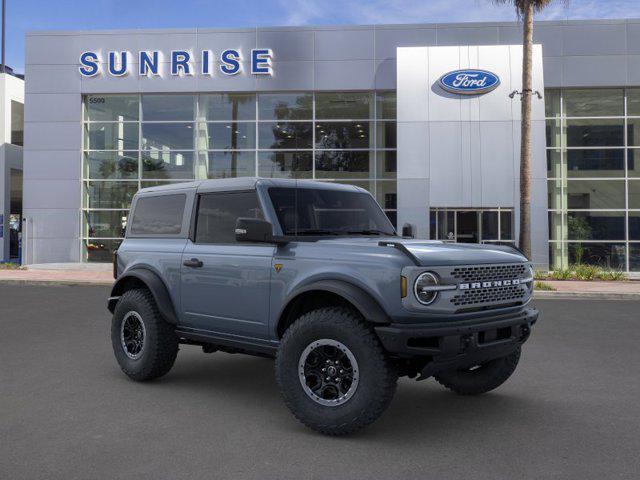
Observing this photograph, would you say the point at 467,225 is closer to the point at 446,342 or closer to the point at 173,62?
the point at 173,62

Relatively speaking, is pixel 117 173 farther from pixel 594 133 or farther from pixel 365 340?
pixel 365 340

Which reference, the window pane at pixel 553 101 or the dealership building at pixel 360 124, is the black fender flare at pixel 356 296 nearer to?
the dealership building at pixel 360 124

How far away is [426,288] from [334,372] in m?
0.95

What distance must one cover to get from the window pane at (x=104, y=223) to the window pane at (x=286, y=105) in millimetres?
7725

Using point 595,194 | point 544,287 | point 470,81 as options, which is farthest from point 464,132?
point 544,287

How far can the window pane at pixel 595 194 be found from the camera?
24828 mm

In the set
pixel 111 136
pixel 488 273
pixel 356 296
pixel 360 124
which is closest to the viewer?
pixel 356 296

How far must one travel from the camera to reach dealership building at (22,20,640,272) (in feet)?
78.3

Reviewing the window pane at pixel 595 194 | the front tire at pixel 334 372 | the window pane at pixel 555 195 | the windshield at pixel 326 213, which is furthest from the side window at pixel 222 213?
the window pane at pixel 595 194

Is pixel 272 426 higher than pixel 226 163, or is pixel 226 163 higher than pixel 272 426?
pixel 226 163

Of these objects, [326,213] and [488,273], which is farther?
[326,213]

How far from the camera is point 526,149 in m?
20.0

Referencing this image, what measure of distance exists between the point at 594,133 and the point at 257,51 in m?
14.3

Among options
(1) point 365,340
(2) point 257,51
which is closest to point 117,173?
(2) point 257,51
